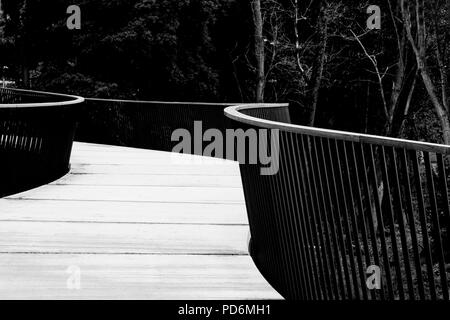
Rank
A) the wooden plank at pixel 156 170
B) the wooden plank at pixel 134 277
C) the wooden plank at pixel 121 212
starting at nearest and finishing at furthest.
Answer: the wooden plank at pixel 134 277
the wooden plank at pixel 121 212
the wooden plank at pixel 156 170

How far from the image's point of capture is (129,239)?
6.62m

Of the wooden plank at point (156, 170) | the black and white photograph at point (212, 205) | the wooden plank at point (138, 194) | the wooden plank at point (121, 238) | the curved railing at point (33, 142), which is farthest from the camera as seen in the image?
the wooden plank at point (156, 170)

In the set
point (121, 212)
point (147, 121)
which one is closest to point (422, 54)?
point (147, 121)

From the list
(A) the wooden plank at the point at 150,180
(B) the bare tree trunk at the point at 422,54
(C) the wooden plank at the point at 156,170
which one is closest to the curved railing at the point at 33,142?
(A) the wooden plank at the point at 150,180

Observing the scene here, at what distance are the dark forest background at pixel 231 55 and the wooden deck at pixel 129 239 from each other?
16626 mm

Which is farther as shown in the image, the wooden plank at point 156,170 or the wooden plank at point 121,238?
the wooden plank at point 156,170

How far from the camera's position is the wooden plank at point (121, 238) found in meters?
6.18

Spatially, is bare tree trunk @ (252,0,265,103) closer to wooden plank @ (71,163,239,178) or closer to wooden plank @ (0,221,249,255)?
wooden plank @ (71,163,239,178)

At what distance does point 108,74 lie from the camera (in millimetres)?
32656

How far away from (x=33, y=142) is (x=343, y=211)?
Result: 22.0ft

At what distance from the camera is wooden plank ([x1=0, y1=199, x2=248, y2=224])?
299 inches

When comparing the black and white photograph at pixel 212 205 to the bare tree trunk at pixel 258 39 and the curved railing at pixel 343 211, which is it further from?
the bare tree trunk at pixel 258 39
